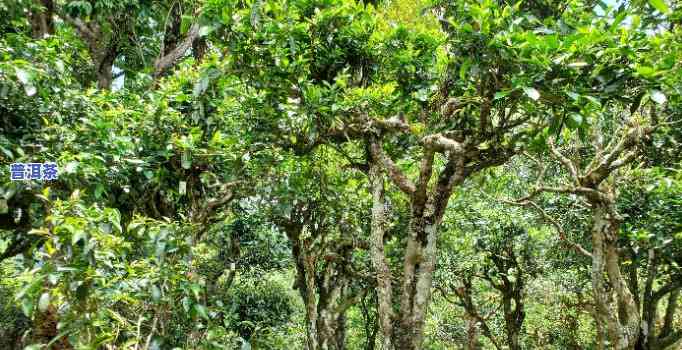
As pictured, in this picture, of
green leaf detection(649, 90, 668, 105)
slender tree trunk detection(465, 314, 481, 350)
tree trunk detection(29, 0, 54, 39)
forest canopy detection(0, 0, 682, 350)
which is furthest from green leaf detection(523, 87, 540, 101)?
slender tree trunk detection(465, 314, 481, 350)

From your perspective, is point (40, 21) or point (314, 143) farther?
point (40, 21)

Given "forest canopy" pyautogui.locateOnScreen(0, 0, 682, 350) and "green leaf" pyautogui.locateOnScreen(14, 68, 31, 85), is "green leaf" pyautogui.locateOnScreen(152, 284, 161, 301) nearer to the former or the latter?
"forest canopy" pyautogui.locateOnScreen(0, 0, 682, 350)

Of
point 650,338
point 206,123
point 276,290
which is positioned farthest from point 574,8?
point 276,290

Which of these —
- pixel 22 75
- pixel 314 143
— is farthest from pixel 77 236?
pixel 314 143

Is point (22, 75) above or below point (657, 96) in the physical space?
above

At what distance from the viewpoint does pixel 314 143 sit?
14.2 feet

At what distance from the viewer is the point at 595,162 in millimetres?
4445

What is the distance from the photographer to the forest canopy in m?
2.87

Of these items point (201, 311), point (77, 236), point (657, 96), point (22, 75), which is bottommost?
point (201, 311)

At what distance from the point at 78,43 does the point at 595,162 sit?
5917 mm

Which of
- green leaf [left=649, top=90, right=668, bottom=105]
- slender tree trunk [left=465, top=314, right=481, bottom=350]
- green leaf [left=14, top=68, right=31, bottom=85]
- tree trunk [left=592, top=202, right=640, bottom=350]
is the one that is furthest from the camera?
slender tree trunk [left=465, top=314, right=481, bottom=350]

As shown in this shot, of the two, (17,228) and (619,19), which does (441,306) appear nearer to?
(17,228)

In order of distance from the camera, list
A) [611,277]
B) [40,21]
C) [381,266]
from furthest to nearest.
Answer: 1. [40,21]
2. [611,277]
3. [381,266]

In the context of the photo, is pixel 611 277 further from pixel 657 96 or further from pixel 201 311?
pixel 201 311
